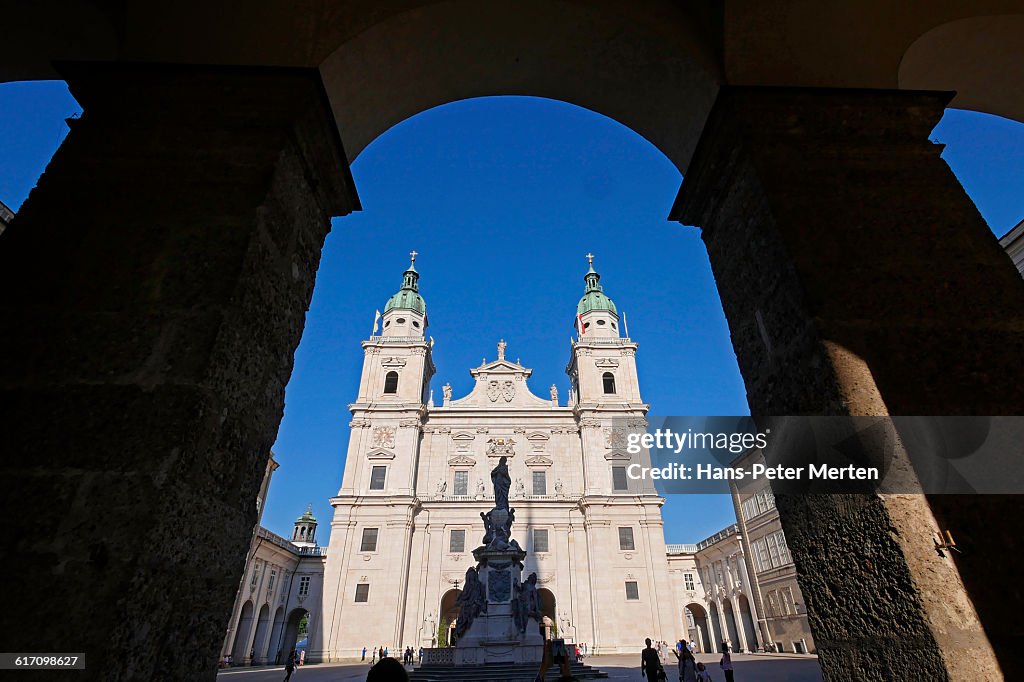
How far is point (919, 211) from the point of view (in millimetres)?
2445

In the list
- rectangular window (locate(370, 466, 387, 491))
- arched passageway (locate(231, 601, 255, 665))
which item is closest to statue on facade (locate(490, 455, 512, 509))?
rectangular window (locate(370, 466, 387, 491))

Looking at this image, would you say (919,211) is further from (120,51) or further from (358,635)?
(358,635)

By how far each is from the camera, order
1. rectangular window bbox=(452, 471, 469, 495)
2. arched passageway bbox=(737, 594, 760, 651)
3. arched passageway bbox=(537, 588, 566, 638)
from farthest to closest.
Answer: rectangular window bbox=(452, 471, 469, 495) → arched passageway bbox=(737, 594, 760, 651) → arched passageway bbox=(537, 588, 566, 638)

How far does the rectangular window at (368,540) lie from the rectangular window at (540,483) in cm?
924

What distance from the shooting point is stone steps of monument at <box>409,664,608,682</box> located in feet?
40.1

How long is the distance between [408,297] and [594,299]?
1350cm

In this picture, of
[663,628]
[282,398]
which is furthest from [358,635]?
[282,398]

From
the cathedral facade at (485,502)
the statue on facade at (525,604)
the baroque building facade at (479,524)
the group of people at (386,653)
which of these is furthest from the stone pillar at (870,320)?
the cathedral facade at (485,502)

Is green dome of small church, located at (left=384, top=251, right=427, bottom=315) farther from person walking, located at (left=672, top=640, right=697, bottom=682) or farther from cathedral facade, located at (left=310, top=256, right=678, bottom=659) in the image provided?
person walking, located at (left=672, top=640, right=697, bottom=682)

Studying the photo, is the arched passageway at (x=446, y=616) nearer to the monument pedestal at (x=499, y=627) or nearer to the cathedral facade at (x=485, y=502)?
the cathedral facade at (x=485, y=502)

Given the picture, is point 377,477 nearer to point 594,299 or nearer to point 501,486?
point 501,486

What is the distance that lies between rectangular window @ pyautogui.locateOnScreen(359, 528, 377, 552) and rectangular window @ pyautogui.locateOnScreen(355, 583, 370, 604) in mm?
1681

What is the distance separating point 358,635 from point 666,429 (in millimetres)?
27063

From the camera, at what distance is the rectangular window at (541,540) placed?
27469 millimetres
